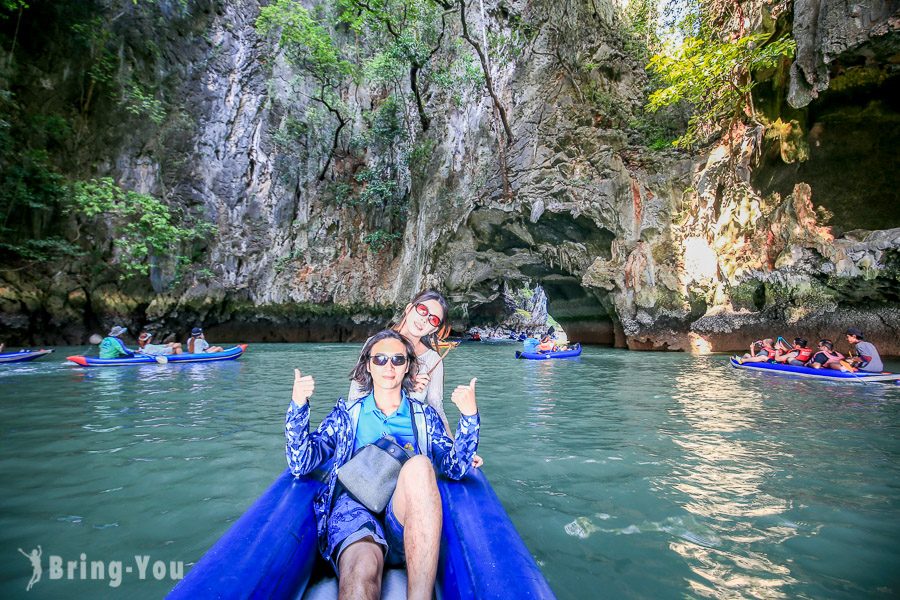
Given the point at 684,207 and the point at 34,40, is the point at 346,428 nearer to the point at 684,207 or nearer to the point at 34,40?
the point at 684,207

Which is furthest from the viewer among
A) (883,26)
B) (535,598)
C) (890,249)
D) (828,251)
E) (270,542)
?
(828,251)

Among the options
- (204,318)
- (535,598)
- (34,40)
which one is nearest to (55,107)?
(34,40)

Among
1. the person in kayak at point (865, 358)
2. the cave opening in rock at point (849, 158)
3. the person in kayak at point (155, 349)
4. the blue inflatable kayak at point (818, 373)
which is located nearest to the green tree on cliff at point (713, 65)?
the cave opening in rock at point (849, 158)

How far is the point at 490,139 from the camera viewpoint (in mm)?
17281

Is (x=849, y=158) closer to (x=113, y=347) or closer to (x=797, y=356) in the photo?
(x=797, y=356)

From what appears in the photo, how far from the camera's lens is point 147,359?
10.9m

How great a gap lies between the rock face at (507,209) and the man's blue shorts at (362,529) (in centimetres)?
1330

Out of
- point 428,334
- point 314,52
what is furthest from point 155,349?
point 314,52

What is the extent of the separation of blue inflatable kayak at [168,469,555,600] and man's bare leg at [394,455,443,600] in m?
0.10

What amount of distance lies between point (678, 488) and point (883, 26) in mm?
11666

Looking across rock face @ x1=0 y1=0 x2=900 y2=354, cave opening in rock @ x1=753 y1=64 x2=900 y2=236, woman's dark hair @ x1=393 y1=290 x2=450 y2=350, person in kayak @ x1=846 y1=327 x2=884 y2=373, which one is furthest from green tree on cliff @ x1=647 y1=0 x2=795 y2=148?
woman's dark hair @ x1=393 y1=290 x2=450 y2=350

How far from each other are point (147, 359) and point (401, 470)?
1202 cm

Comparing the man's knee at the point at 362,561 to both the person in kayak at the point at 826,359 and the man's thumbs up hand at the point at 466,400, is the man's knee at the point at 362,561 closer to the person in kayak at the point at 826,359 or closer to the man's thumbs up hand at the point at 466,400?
the man's thumbs up hand at the point at 466,400

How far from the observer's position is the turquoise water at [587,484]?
2.09m
